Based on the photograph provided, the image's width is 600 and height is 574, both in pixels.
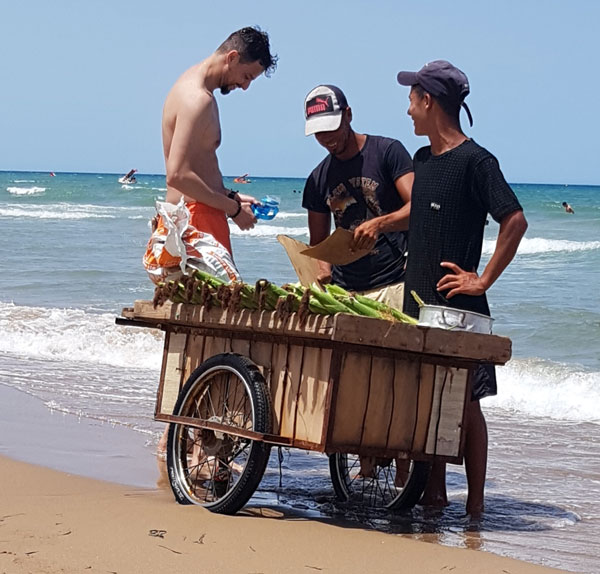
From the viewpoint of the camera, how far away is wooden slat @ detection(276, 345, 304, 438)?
4.05 m

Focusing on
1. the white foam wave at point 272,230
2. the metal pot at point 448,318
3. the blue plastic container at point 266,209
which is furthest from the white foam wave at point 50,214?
the metal pot at point 448,318

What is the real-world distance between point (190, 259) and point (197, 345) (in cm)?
38

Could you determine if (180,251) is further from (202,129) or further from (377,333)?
(377,333)

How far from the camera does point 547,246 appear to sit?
25094 millimetres

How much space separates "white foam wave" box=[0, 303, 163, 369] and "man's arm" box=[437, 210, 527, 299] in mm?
5422

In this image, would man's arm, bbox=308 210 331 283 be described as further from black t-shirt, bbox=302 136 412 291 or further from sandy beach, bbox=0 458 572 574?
sandy beach, bbox=0 458 572 574

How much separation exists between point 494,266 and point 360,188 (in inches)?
37.8

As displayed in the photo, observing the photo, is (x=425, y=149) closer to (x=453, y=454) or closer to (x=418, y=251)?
(x=418, y=251)

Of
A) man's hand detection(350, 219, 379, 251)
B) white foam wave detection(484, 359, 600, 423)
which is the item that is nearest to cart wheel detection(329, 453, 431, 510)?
man's hand detection(350, 219, 379, 251)

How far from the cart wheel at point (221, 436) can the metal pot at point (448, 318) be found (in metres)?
0.71

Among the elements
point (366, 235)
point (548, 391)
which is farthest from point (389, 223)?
point (548, 391)

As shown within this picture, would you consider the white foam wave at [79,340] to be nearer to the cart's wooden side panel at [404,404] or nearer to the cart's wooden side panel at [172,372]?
the cart's wooden side panel at [172,372]

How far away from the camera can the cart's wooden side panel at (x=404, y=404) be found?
407cm

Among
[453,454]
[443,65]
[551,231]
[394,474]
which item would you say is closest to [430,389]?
[453,454]
